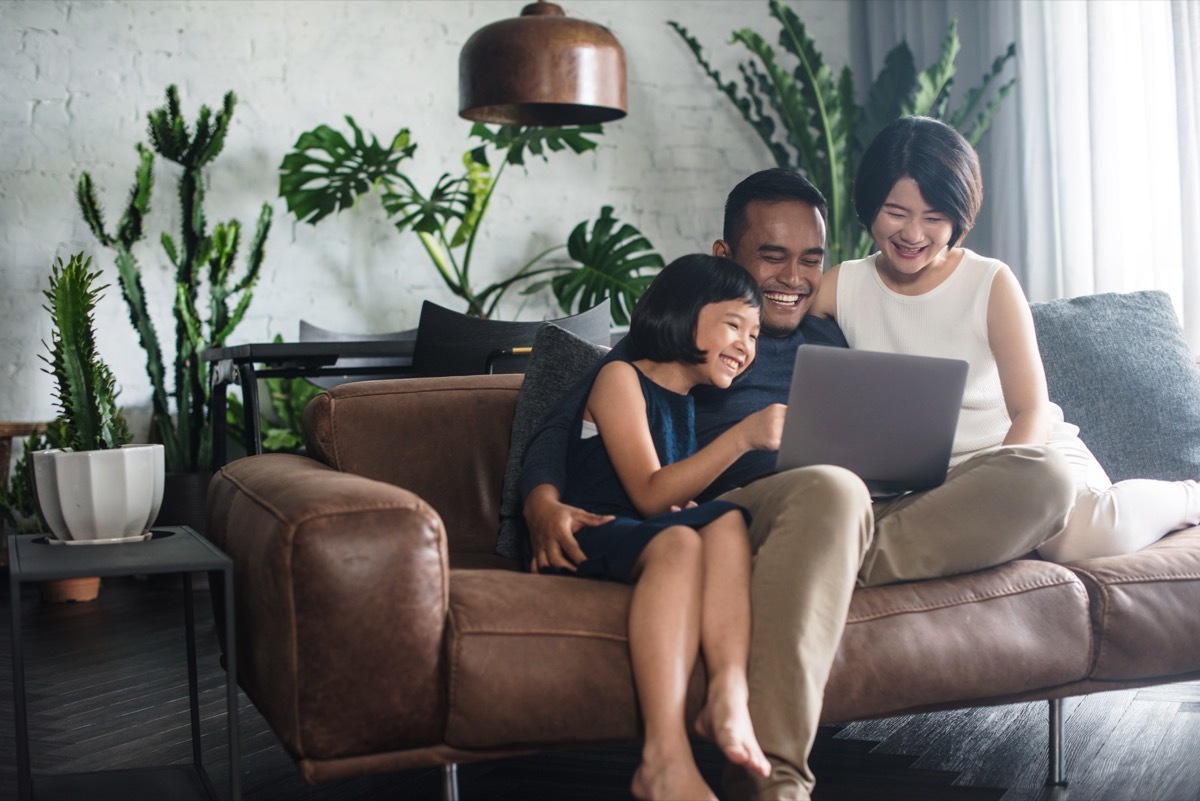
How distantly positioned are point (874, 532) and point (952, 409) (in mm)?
194

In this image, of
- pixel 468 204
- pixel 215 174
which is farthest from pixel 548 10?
pixel 215 174

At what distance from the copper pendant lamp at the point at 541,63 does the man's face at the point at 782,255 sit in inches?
28.4

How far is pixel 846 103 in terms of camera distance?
4250 mm

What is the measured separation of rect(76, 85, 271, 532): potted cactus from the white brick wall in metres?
0.22

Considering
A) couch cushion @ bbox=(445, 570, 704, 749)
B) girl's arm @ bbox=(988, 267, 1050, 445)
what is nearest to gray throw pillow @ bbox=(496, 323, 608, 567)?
couch cushion @ bbox=(445, 570, 704, 749)

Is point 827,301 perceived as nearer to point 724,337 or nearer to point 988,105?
point 724,337

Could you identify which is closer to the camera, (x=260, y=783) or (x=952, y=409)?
(x=952, y=409)

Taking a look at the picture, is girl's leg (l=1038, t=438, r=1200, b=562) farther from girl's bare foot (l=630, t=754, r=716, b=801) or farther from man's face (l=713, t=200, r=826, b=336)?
girl's bare foot (l=630, t=754, r=716, b=801)

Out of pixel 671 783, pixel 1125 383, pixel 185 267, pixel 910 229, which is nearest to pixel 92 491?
pixel 671 783

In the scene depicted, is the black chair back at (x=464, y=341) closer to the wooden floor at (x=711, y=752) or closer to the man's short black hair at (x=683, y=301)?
the wooden floor at (x=711, y=752)

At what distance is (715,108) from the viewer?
4.86m

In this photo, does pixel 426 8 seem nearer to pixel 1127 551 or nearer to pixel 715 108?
pixel 715 108

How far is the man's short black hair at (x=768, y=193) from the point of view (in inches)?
82.4

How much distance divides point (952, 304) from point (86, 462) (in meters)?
1.33
